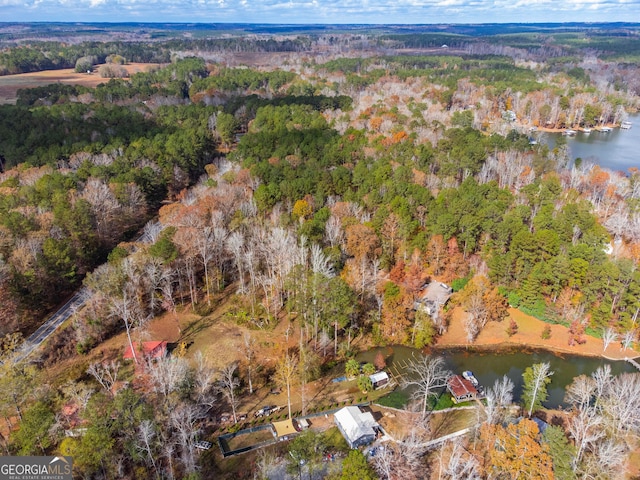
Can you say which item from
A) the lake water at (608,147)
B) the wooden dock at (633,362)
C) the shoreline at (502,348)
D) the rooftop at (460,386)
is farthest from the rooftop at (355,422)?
the lake water at (608,147)

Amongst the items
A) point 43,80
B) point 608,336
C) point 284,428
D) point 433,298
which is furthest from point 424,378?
point 43,80

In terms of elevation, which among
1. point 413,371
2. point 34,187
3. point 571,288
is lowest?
point 413,371

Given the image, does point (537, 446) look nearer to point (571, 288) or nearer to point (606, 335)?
point (606, 335)

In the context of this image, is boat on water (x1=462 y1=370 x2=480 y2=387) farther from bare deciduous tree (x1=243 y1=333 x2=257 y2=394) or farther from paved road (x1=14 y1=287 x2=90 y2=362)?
paved road (x1=14 y1=287 x2=90 y2=362)

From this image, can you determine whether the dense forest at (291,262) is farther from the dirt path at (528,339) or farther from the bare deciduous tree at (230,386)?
the dirt path at (528,339)

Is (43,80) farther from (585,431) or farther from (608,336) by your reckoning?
(585,431)

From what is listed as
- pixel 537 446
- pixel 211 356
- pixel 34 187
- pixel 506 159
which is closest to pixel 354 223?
pixel 211 356

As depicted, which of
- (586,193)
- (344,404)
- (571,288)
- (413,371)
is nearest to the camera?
(344,404)
